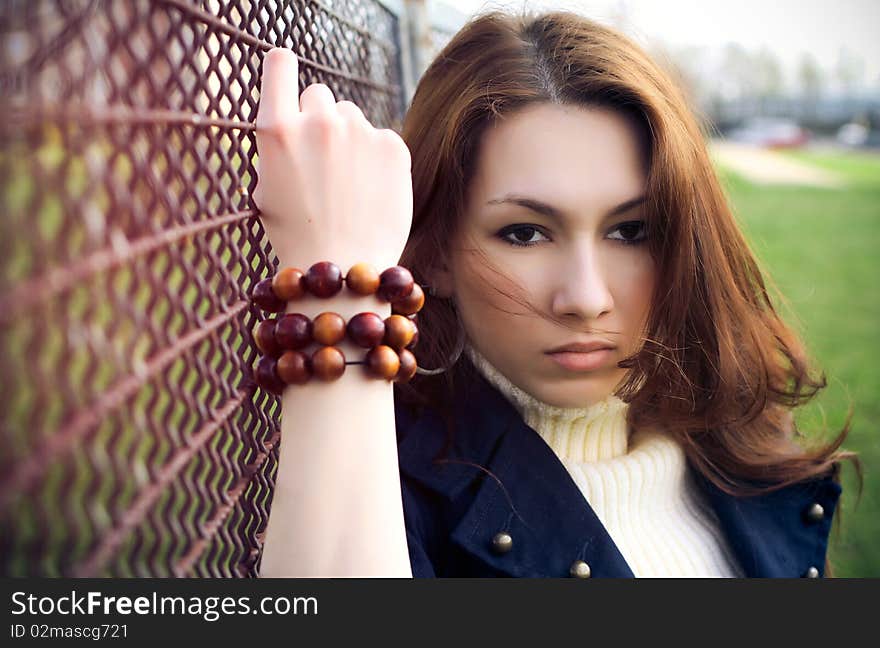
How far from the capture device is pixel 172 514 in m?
0.99

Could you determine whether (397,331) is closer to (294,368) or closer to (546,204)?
(294,368)

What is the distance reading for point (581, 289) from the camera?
1565 millimetres

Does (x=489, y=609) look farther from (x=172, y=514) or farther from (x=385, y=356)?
(x=172, y=514)

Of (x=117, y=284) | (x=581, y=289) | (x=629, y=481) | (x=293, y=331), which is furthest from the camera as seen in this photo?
(x=629, y=481)

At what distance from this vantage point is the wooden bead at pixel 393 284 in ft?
4.08

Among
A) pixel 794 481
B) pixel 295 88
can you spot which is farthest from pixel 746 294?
pixel 295 88

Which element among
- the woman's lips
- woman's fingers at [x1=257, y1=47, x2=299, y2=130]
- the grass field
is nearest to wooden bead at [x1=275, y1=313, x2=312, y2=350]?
woman's fingers at [x1=257, y1=47, x2=299, y2=130]

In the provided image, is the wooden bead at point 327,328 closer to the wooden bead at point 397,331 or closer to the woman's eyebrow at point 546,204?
the wooden bead at point 397,331

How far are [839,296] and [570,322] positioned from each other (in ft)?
26.9

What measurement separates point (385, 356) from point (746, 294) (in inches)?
43.9

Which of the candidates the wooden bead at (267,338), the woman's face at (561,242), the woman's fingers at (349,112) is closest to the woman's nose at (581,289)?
the woman's face at (561,242)

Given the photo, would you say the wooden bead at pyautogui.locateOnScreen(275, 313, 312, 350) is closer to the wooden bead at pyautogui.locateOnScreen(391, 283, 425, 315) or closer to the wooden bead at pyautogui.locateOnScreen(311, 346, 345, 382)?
the wooden bead at pyautogui.locateOnScreen(311, 346, 345, 382)

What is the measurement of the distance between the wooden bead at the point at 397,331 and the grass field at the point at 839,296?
3.77 ft

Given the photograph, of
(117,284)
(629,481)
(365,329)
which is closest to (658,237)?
(629,481)
